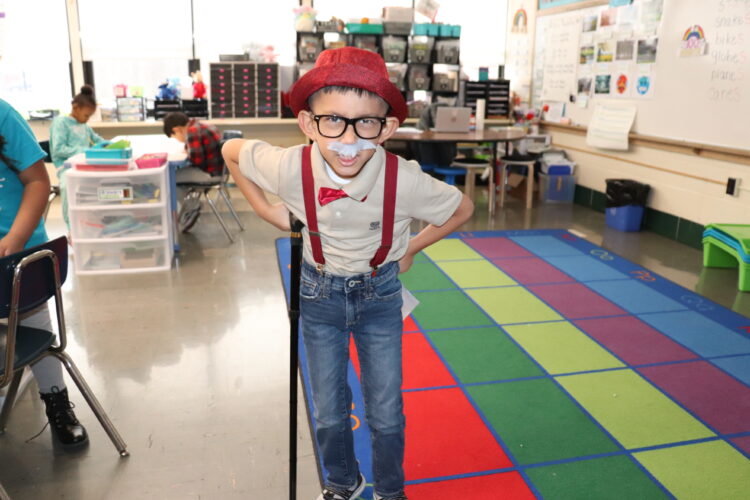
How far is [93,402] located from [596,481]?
5.64 feet

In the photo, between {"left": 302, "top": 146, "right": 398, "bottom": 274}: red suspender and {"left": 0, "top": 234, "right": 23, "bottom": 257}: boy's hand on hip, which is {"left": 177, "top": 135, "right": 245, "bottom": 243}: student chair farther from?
{"left": 302, "top": 146, "right": 398, "bottom": 274}: red suspender

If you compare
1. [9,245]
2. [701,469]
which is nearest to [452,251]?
[701,469]

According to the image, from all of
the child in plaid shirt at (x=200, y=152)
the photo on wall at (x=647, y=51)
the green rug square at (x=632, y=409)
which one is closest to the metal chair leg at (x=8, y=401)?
the green rug square at (x=632, y=409)

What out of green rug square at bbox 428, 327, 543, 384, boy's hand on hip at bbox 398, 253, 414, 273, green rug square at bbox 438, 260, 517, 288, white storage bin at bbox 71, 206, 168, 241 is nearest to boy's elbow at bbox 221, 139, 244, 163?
boy's hand on hip at bbox 398, 253, 414, 273

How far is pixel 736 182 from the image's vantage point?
15.4 feet

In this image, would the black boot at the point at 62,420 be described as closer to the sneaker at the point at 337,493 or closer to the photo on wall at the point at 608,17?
the sneaker at the point at 337,493

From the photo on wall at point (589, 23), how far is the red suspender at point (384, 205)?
5.70 meters

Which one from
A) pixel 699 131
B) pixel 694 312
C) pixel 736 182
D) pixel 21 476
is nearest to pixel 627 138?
pixel 699 131

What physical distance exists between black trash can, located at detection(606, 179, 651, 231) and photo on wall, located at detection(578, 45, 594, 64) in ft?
5.02

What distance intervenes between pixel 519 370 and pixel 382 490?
4.17 ft

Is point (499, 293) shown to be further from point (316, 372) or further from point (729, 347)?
point (316, 372)

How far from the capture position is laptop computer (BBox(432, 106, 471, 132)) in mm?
6551

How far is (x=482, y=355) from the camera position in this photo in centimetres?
303

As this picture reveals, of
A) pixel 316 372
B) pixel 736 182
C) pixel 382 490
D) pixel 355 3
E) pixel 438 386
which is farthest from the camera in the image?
pixel 355 3
